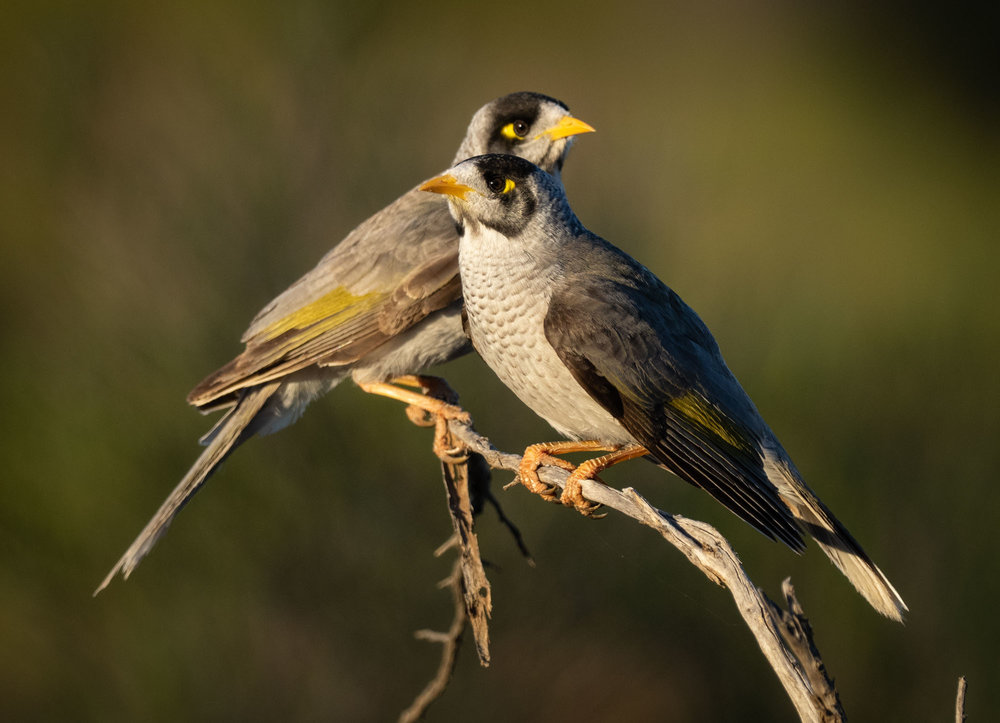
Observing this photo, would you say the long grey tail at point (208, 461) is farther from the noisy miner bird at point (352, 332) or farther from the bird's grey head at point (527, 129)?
the bird's grey head at point (527, 129)

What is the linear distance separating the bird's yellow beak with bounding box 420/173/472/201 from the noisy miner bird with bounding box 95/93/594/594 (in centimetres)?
64

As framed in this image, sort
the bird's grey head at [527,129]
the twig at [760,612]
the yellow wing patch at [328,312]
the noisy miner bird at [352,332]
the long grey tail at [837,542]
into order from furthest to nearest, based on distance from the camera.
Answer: the bird's grey head at [527,129]
the yellow wing patch at [328,312]
the noisy miner bird at [352,332]
the long grey tail at [837,542]
the twig at [760,612]

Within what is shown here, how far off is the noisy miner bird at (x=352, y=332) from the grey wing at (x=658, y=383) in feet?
3.25

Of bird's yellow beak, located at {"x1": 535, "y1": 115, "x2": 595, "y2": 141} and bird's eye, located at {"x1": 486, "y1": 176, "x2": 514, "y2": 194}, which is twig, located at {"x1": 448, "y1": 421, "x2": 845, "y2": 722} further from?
bird's yellow beak, located at {"x1": 535, "y1": 115, "x2": 595, "y2": 141}

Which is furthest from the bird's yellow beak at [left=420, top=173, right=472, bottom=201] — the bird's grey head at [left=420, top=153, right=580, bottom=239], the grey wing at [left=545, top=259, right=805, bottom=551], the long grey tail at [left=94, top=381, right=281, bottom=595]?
the long grey tail at [left=94, top=381, right=281, bottom=595]

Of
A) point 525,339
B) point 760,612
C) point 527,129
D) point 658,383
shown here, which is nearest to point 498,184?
point 525,339

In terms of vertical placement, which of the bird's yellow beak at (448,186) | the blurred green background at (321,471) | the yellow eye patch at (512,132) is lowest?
the blurred green background at (321,471)

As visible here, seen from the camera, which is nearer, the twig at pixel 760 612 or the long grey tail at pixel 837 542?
the twig at pixel 760 612

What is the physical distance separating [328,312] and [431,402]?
57 centimetres

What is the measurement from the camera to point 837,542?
3117 millimetres

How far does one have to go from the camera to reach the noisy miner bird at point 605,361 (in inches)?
121

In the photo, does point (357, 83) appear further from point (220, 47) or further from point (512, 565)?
point (512, 565)

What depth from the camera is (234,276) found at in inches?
214

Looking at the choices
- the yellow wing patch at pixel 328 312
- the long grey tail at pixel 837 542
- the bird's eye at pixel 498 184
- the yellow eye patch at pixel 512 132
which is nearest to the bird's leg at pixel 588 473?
the long grey tail at pixel 837 542
